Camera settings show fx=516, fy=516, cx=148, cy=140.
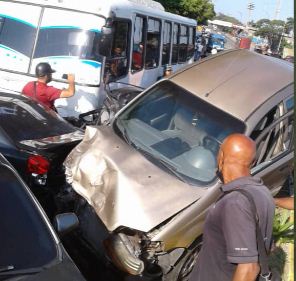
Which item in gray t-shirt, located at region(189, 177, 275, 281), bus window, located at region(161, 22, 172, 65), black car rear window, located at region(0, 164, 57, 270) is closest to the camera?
gray t-shirt, located at region(189, 177, 275, 281)

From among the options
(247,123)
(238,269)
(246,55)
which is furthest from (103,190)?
(246,55)

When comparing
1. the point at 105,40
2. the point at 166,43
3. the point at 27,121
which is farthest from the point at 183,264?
the point at 166,43

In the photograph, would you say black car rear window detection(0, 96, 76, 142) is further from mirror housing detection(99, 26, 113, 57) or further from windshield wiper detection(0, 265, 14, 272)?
windshield wiper detection(0, 265, 14, 272)

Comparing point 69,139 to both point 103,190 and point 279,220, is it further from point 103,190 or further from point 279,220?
point 279,220

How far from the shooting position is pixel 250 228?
2.67 metres

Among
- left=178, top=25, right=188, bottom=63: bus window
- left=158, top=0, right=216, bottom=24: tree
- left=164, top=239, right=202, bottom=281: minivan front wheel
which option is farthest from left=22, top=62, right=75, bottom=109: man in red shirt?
left=158, top=0, right=216, bottom=24: tree

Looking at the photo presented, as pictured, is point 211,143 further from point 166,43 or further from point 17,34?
point 166,43

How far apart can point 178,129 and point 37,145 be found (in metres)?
1.42

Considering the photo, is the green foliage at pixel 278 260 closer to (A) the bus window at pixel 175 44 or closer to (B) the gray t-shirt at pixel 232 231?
(B) the gray t-shirt at pixel 232 231

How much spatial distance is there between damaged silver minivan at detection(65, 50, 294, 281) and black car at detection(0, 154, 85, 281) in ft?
2.57

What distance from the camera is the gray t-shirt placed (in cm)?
267

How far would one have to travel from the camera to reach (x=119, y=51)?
9.05m

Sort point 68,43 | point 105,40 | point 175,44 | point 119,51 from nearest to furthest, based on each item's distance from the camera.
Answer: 1. point 105,40
2. point 68,43
3. point 119,51
4. point 175,44

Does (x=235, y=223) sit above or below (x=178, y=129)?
above
